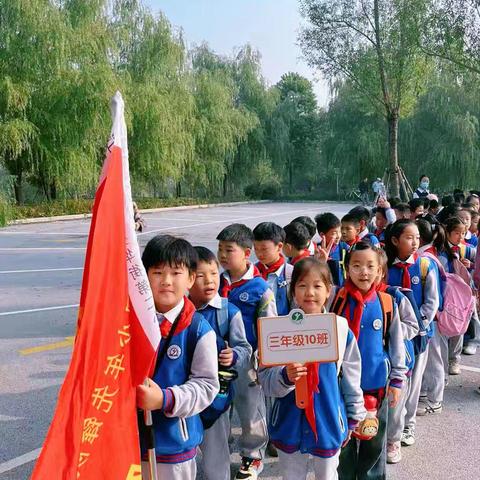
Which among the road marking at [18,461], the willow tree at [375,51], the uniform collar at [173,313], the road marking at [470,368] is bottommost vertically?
the road marking at [470,368]

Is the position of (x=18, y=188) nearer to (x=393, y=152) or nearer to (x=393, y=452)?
(x=393, y=152)

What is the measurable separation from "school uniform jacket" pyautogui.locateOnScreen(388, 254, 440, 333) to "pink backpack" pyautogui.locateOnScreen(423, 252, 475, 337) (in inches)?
18.4

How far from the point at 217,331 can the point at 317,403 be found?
526mm

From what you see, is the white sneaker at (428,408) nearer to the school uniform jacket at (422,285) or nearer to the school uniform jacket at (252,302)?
the school uniform jacket at (422,285)

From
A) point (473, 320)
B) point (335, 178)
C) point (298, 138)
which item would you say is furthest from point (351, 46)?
point (298, 138)

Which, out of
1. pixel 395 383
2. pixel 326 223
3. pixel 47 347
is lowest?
pixel 47 347

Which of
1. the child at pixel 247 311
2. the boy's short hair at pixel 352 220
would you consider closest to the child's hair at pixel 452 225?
the boy's short hair at pixel 352 220

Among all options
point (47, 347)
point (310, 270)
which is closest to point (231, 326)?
point (310, 270)

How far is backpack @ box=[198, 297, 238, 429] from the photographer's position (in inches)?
90.1

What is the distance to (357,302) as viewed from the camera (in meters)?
2.57

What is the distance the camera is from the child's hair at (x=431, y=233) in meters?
3.99

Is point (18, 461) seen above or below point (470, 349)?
above

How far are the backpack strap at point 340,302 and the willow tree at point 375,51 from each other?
34.5 feet

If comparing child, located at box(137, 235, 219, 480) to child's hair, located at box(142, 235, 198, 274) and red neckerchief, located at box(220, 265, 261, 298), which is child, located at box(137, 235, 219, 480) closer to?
child's hair, located at box(142, 235, 198, 274)
